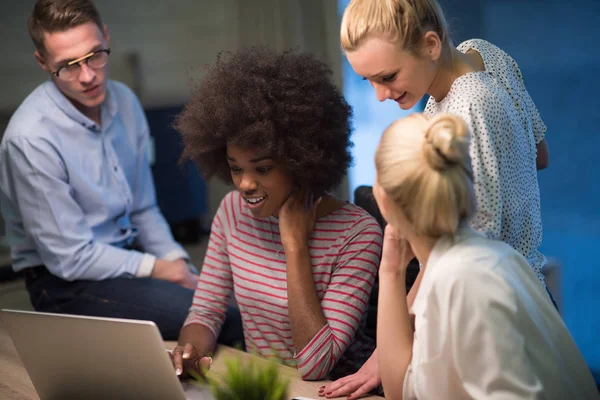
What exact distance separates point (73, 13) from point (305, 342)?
141 cm

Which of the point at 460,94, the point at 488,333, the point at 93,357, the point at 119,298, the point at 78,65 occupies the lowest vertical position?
the point at 119,298

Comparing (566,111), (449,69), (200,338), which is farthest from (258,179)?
(566,111)

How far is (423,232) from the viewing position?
1.22m

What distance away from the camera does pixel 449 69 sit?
5.11ft

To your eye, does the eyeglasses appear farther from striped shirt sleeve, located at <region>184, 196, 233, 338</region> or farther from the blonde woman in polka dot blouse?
the blonde woman in polka dot blouse

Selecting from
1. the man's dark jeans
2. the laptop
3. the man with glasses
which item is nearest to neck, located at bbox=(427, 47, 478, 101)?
the laptop

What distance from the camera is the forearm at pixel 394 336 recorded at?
1.33m

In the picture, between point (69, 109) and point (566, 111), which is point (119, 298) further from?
point (566, 111)

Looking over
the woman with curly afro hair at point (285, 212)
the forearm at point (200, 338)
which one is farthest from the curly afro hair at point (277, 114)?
the forearm at point (200, 338)

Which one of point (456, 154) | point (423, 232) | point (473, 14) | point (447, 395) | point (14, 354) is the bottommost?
point (14, 354)

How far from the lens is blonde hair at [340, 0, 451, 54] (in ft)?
4.78

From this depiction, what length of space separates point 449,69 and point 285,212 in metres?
0.56

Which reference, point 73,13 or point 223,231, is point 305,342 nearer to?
point 223,231

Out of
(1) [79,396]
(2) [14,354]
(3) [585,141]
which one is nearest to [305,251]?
(1) [79,396]
